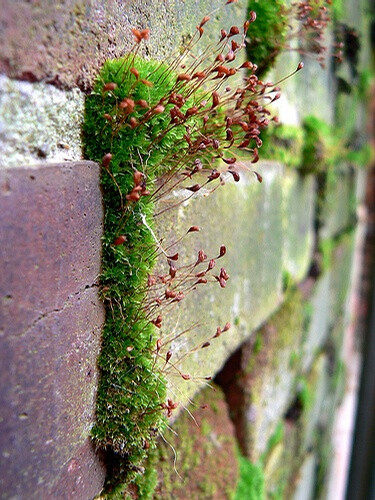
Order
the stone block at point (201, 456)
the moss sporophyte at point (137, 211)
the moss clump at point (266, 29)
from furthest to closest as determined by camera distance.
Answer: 1. the moss clump at point (266, 29)
2. the stone block at point (201, 456)
3. the moss sporophyte at point (137, 211)

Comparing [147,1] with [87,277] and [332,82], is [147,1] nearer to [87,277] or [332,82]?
[87,277]

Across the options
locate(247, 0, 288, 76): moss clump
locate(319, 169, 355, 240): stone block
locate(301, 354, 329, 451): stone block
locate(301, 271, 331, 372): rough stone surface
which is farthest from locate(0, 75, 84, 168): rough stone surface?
locate(301, 354, 329, 451): stone block

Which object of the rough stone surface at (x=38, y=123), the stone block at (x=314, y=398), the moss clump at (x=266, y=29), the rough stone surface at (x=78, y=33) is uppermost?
the moss clump at (x=266, y=29)

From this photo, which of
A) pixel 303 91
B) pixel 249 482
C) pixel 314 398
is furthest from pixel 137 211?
pixel 314 398

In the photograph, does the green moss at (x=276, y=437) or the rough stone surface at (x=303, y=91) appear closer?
the rough stone surface at (x=303, y=91)

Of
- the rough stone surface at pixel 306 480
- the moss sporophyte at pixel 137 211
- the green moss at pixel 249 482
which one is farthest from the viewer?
the rough stone surface at pixel 306 480

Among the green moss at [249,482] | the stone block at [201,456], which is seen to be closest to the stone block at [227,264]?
the stone block at [201,456]

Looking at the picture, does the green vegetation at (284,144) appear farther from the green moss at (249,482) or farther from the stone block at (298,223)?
the green moss at (249,482)
